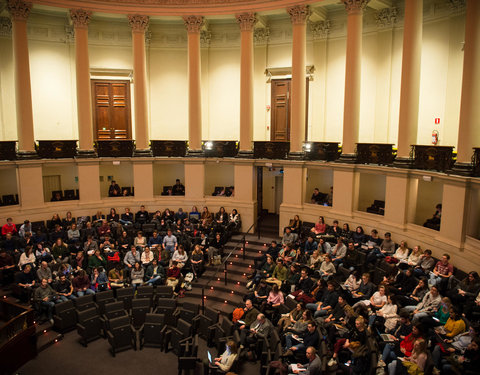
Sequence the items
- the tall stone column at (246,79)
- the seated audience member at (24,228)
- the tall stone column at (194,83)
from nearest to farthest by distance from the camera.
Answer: the seated audience member at (24,228), the tall stone column at (246,79), the tall stone column at (194,83)

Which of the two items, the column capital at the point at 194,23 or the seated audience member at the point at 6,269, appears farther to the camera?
the column capital at the point at 194,23

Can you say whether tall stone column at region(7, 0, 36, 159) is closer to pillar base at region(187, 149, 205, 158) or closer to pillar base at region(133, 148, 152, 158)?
pillar base at region(133, 148, 152, 158)

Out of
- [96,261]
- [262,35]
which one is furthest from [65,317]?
[262,35]

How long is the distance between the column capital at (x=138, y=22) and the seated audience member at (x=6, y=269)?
12.2 meters

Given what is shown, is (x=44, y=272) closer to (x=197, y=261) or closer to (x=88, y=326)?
(x=88, y=326)

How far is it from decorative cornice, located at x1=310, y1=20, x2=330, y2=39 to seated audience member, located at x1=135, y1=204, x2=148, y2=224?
1223 cm

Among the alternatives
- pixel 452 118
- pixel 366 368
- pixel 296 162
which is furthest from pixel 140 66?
pixel 366 368

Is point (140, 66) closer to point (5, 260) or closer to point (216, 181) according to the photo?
point (216, 181)

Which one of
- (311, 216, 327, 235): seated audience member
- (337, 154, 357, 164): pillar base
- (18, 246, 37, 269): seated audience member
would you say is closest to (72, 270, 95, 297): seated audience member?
(18, 246, 37, 269): seated audience member

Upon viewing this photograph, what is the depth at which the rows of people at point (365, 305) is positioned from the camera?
9.78m

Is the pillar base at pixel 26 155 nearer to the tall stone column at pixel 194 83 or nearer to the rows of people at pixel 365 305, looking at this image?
the tall stone column at pixel 194 83

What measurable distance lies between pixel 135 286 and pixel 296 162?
9.04 meters

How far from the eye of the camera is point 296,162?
1980cm

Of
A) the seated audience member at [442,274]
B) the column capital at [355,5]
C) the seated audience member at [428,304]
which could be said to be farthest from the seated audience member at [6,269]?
the column capital at [355,5]
